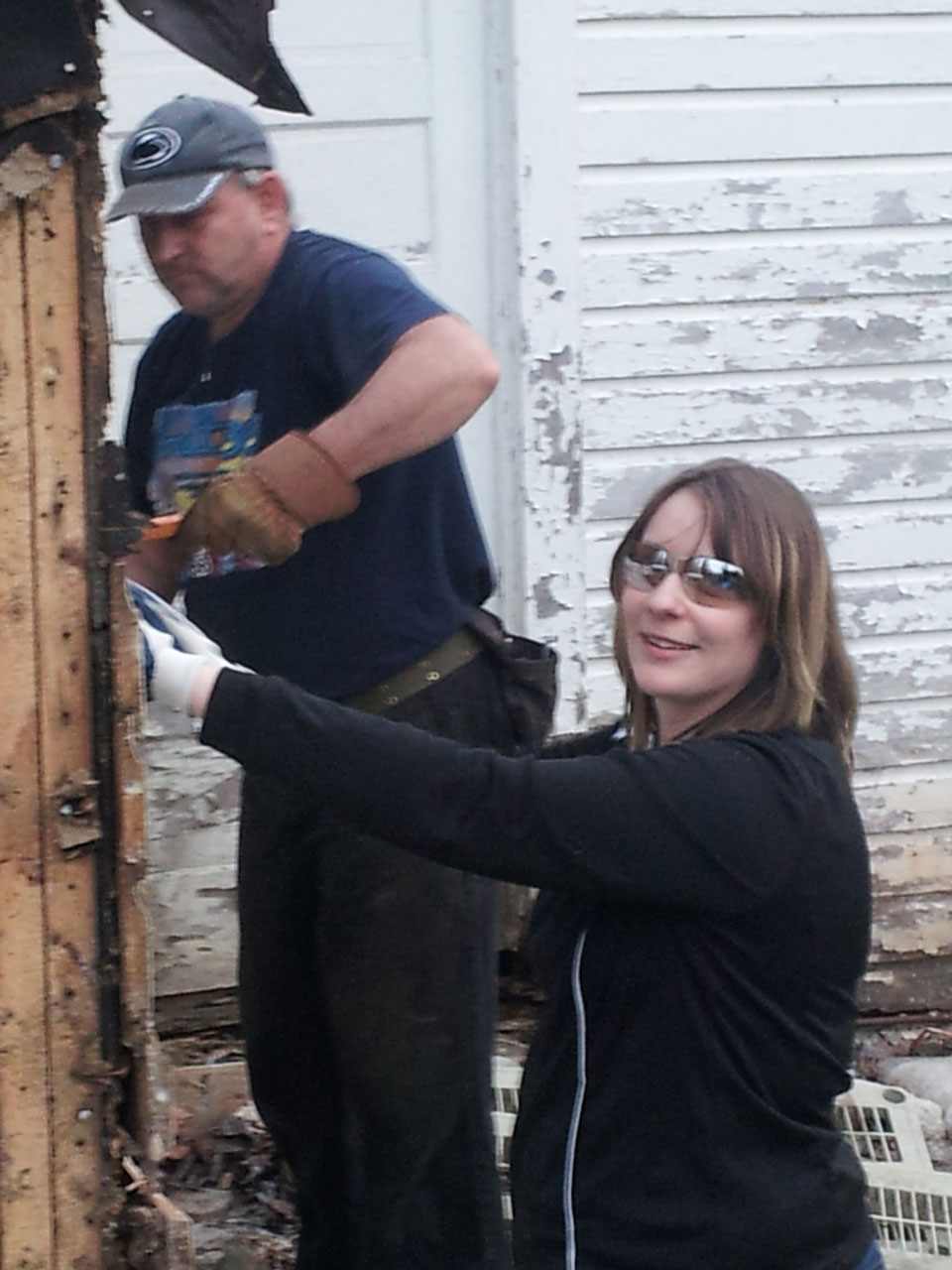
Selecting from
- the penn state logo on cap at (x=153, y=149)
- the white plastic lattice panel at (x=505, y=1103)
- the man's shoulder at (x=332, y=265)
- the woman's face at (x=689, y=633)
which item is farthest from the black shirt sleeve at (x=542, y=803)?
the white plastic lattice panel at (x=505, y=1103)

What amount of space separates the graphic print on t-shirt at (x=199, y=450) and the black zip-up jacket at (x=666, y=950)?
80 centimetres

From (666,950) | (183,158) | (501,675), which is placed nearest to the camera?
(666,950)

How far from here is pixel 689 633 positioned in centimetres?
173

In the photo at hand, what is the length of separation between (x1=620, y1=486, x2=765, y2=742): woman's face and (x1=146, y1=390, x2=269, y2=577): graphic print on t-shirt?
76cm

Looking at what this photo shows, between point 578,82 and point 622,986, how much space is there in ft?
8.48

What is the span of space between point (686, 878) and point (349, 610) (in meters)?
0.93

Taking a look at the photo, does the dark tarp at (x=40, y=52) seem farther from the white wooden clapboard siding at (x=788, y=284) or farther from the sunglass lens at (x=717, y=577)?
the white wooden clapboard siding at (x=788, y=284)

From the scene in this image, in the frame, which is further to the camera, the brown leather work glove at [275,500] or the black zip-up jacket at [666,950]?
the brown leather work glove at [275,500]

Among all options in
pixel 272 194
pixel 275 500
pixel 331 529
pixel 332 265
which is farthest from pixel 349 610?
pixel 272 194

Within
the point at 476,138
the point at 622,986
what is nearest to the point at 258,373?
the point at 622,986

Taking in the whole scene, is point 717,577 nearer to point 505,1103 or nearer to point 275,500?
point 275,500

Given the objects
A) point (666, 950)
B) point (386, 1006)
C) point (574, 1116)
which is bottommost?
point (386, 1006)

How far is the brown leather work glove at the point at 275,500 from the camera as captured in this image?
2.16 meters

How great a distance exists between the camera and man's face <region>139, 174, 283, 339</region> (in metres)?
2.36
